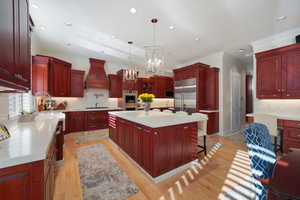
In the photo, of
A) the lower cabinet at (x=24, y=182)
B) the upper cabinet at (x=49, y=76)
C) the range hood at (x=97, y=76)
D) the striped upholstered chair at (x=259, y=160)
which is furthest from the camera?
the range hood at (x=97, y=76)

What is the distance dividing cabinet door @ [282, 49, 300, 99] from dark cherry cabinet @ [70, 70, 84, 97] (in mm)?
6262

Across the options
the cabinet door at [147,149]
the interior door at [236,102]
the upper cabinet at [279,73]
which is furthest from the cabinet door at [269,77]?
the cabinet door at [147,149]

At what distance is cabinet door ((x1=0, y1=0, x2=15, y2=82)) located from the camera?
84cm

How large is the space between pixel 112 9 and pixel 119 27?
610 mm

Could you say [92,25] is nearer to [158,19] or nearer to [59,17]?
[59,17]

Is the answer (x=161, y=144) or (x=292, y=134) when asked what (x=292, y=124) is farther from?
(x=161, y=144)

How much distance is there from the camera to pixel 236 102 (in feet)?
16.3

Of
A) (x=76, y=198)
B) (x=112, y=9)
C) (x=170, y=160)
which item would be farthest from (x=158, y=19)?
(x=76, y=198)

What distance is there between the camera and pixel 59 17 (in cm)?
255

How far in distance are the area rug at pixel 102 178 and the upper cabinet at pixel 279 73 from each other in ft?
12.8

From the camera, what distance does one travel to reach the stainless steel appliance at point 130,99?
17.8 ft

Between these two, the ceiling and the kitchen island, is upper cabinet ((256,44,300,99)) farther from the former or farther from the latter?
the kitchen island

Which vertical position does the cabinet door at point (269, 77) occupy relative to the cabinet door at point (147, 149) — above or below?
above

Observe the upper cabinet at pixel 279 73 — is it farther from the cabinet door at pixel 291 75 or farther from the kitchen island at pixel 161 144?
the kitchen island at pixel 161 144
